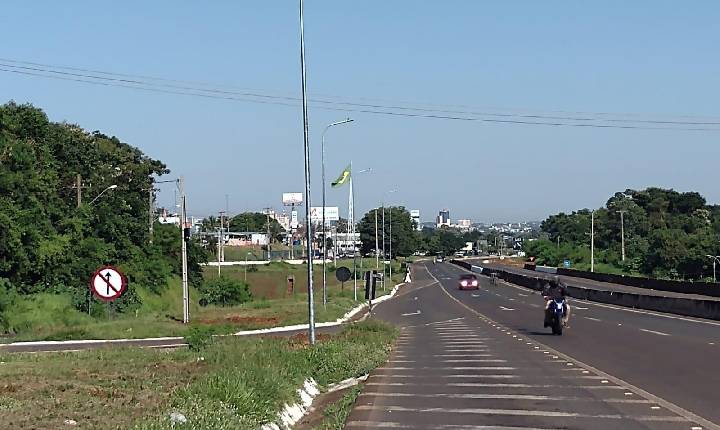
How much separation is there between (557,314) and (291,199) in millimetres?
150394

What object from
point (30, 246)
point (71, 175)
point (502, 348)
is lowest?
point (502, 348)

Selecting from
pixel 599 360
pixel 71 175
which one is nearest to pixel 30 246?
pixel 71 175

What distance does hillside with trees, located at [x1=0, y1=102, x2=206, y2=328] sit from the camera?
1998 inches

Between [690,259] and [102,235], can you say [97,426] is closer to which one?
[102,235]

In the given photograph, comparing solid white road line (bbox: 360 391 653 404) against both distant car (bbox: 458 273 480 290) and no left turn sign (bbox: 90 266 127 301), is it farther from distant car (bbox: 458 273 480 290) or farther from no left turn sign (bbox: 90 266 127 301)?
distant car (bbox: 458 273 480 290)

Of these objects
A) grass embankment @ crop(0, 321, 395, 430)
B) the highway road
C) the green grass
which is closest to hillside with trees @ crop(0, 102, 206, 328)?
the highway road

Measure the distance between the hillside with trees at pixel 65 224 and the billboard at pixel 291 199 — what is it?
313 feet

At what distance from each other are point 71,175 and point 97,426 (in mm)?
64092

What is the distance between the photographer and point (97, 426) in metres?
10.0

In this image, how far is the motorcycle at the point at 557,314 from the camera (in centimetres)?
3138

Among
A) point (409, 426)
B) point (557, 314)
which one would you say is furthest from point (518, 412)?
point (557, 314)

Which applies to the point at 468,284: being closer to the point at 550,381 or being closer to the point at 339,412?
the point at 550,381

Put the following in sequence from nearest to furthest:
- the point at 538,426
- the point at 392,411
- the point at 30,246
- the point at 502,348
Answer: the point at 538,426 < the point at 392,411 < the point at 502,348 < the point at 30,246

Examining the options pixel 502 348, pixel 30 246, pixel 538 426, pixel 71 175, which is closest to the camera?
pixel 538 426
